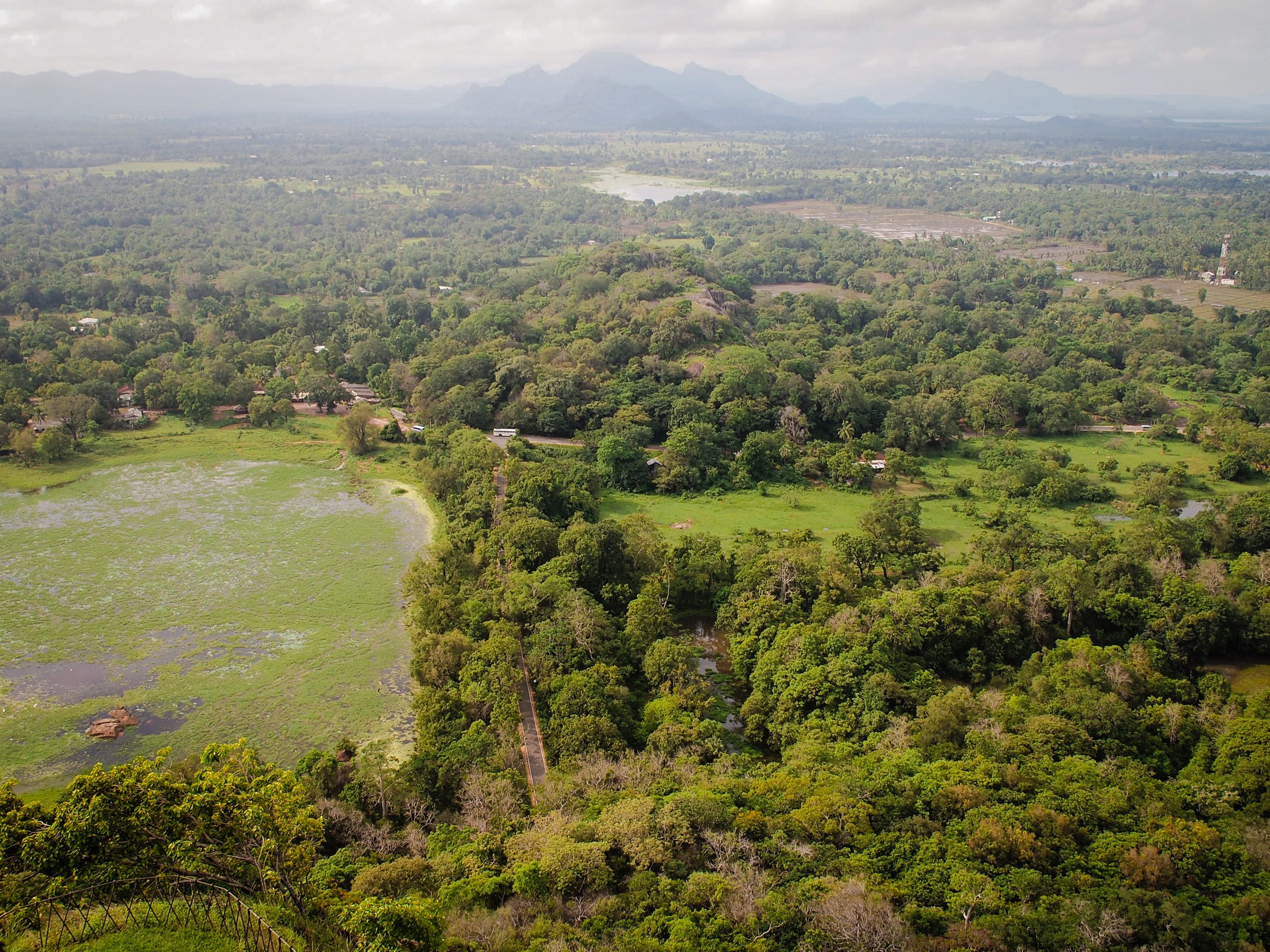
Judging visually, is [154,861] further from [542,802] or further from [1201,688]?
[1201,688]

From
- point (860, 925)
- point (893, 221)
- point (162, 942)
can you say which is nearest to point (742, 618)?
point (860, 925)

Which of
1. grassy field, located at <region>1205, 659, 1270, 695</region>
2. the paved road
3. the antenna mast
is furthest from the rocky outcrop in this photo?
the antenna mast

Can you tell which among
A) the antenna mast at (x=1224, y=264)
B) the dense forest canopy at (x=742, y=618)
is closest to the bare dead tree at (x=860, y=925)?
the dense forest canopy at (x=742, y=618)

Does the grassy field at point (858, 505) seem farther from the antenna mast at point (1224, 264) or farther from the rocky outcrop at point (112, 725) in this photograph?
the antenna mast at point (1224, 264)

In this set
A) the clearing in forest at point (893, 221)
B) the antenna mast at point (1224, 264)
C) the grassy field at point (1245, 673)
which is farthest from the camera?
the clearing in forest at point (893, 221)

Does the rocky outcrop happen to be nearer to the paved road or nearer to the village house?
the paved road

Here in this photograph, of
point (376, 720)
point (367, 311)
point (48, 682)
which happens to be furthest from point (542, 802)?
point (367, 311)
